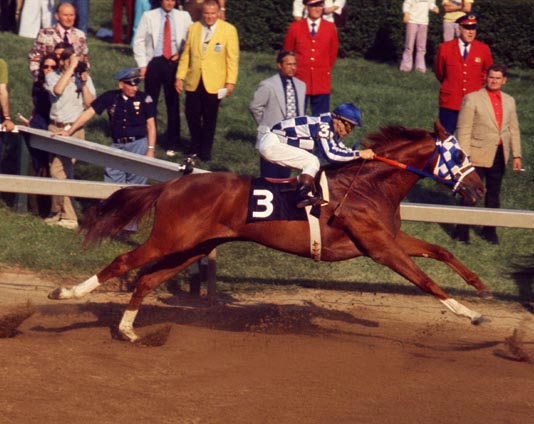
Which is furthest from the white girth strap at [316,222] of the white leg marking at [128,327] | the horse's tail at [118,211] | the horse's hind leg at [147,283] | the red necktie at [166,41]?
the red necktie at [166,41]

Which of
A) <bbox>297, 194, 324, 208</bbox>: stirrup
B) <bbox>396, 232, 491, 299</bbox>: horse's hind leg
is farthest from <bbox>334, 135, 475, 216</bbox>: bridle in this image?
<bbox>396, 232, 491, 299</bbox>: horse's hind leg

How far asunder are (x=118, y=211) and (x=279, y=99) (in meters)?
2.78

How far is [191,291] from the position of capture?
1026 centimetres

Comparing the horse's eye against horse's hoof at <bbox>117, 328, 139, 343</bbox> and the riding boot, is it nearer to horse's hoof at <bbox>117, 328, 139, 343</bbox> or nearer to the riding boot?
the riding boot

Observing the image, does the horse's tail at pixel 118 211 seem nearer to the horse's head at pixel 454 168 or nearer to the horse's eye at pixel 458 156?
the horse's head at pixel 454 168

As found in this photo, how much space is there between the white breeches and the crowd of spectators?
5.29 feet

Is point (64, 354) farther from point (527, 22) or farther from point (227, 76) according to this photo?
point (527, 22)

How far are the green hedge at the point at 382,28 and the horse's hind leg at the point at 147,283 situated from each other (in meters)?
9.62

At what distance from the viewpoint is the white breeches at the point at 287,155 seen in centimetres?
862

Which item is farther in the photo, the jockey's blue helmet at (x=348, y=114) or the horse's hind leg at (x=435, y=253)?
the horse's hind leg at (x=435, y=253)

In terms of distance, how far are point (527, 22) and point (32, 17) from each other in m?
8.04

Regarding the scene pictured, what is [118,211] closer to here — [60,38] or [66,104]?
[66,104]

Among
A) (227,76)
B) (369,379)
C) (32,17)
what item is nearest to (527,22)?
(227,76)

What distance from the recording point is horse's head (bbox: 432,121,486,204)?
28.6ft
